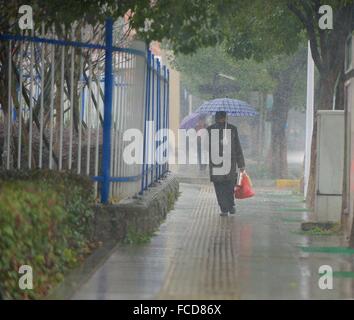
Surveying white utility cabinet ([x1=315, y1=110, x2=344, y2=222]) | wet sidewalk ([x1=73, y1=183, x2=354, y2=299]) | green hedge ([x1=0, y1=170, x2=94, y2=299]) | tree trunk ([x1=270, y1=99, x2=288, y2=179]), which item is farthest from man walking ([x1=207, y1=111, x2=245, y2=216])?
tree trunk ([x1=270, y1=99, x2=288, y2=179])

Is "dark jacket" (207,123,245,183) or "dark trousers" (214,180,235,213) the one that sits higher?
"dark jacket" (207,123,245,183)

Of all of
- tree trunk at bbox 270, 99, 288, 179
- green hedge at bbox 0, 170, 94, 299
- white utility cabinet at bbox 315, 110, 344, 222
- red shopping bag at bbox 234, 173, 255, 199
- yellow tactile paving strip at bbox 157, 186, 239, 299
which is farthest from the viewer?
tree trunk at bbox 270, 99, 288, 179

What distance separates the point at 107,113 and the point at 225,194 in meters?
4.53

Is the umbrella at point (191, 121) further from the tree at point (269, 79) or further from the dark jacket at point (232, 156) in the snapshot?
the dark jacket at point (232, 156)

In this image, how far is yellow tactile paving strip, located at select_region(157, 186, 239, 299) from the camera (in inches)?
333

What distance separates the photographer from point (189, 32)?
10820mm

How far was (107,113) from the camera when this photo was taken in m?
11.5

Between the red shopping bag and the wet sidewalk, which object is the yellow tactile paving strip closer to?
the wet sidewalk

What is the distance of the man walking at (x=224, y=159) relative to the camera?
1549 cm

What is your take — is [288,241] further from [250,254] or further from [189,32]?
[189,32]

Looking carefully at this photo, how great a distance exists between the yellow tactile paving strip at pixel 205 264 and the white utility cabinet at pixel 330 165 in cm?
138

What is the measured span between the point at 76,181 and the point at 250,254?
86.5 inches

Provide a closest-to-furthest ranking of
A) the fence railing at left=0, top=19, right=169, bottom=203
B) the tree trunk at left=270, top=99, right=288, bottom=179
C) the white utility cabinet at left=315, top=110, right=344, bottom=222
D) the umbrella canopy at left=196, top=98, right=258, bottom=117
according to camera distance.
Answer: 1. the fence railing at left=0, top=19, right=169, bottom=203
2. the white utility cabinet at left=315, top=110, right=344, bottom=222
3. the umbrella canopy at left=196, top=98, right=258, bottom=117
4. the tree trunk at left=270, top=99, right=288, bottom=179

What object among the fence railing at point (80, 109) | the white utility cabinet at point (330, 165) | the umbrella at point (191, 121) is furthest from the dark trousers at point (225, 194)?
the umbrella at point (191, 121)
